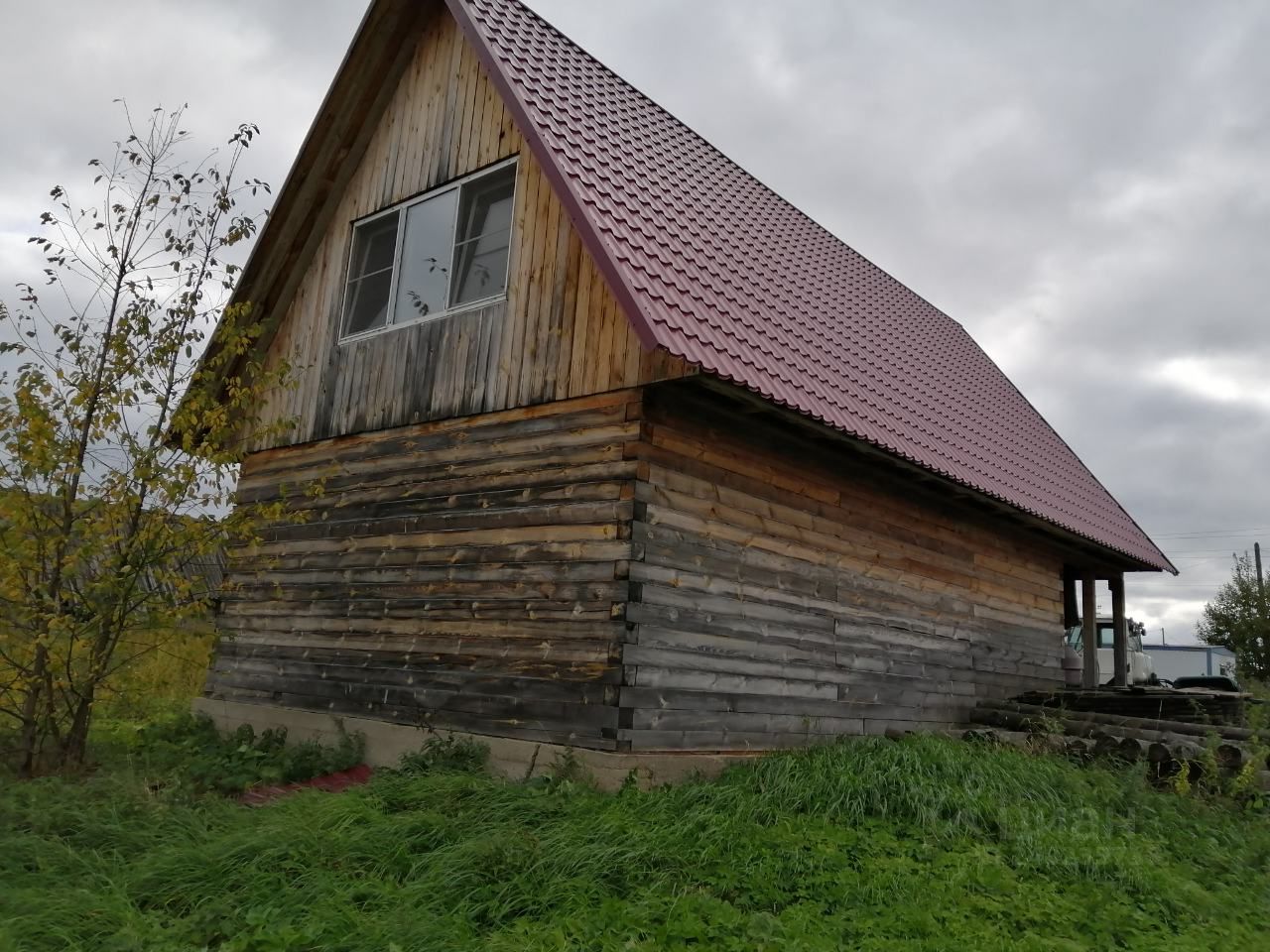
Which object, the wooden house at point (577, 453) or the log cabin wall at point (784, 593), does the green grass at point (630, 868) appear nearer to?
the log cabin wall at point (784, 593)

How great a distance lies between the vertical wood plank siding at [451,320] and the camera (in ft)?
24.5

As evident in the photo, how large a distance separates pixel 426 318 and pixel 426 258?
0.74m

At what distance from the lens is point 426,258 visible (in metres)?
9.30

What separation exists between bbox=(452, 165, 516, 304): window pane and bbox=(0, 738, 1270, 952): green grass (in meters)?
4.29

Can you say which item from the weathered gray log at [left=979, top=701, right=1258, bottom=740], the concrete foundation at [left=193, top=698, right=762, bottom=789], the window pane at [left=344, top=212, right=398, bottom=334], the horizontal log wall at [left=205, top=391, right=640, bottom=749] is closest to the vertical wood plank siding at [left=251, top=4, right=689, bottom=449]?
the window pane at [left=344, top=212, right=398, bottom=334]

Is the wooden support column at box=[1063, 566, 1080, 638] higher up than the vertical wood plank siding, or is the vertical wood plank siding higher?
the vertical wood plank siding

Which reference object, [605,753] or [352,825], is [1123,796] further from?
[352,825]

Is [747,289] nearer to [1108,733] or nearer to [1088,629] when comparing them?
[1108,733]

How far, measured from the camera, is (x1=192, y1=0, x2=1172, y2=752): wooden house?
7047 millimetres

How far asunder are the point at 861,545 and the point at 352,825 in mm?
5458

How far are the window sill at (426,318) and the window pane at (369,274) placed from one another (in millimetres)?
170

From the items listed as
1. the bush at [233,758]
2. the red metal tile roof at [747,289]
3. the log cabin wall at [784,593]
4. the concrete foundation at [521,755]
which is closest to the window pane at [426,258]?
the red metal tile roof at [747,289]

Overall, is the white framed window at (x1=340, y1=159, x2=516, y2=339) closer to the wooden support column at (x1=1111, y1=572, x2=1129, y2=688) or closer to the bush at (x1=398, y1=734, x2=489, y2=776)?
the bush at (x1=398, y1=734, x2=489, y2=776)

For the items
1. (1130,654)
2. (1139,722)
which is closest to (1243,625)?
(1130,654)
